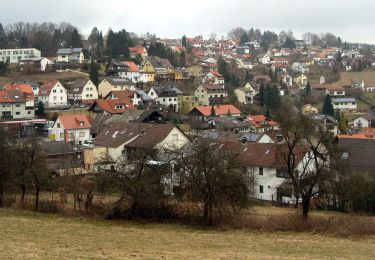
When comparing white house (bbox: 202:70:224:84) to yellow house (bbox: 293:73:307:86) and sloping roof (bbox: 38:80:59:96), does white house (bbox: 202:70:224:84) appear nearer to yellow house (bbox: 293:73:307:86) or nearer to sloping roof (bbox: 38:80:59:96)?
sloping roof (bbox: 38:80:59:96)

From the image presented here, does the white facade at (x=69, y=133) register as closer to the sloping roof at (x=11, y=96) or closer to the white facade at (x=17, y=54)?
the sloping roof at (x=11, y=96)

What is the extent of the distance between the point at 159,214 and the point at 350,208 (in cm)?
1160

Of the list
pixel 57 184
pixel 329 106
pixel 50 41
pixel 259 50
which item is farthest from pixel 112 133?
pixel 259 50

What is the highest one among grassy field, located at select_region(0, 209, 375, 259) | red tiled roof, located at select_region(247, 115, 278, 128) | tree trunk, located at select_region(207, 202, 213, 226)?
red tiled roof, located at select_region(247, 115, 278, 128)

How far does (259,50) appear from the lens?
167 m

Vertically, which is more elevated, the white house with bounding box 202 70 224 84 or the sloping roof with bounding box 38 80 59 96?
the white house with bounding box 202 70 224 84

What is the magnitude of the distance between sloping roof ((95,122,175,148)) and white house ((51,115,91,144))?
28.6 ft

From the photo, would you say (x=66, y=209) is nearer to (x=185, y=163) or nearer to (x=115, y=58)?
(x=185, y=163)

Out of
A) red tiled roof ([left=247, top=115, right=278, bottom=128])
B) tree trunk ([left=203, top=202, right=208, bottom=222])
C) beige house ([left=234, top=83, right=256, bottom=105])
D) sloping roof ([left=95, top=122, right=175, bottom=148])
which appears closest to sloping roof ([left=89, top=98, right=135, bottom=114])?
red tiled roof ([left=247, top=115, right=278, bottom=128])

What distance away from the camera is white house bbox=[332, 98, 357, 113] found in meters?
87.8

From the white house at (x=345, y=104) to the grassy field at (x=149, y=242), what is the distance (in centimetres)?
7135

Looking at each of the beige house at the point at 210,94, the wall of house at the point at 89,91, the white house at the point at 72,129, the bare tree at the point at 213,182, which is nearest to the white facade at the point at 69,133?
the white house at the point at 72,129

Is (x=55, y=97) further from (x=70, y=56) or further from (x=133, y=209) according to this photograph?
(x=133, y=209)

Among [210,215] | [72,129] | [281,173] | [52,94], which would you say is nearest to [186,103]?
[52,94]
